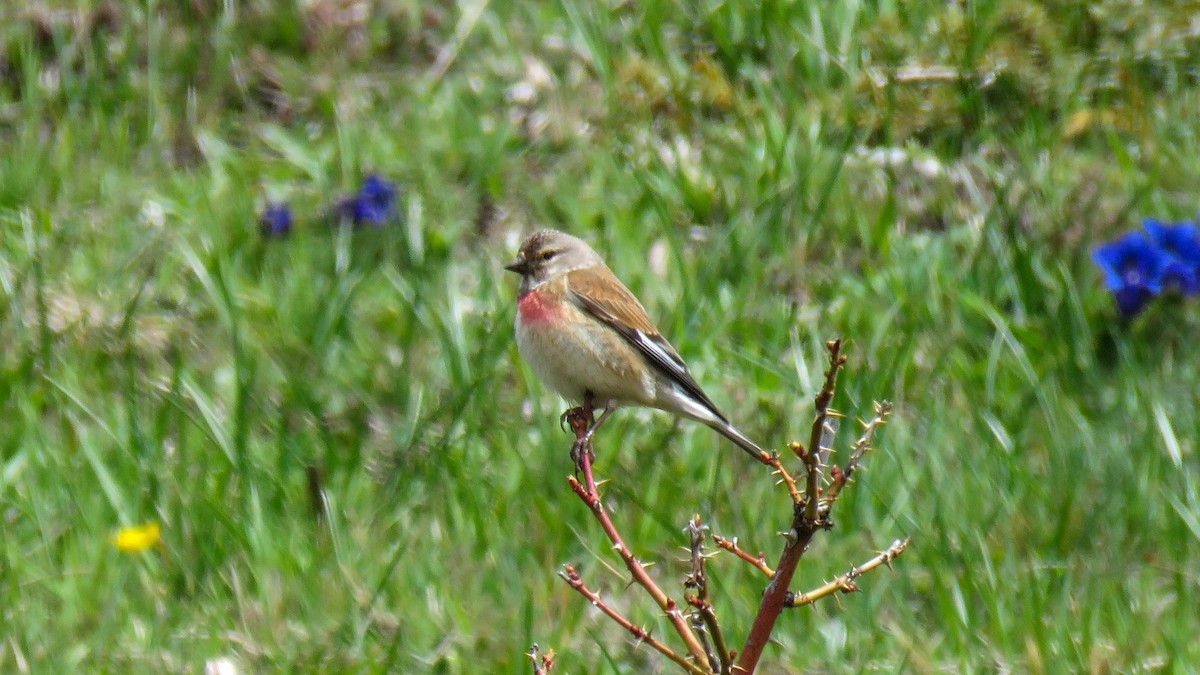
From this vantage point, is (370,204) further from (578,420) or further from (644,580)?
(644,580)

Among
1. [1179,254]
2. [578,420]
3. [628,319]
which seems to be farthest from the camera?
[1179,254]

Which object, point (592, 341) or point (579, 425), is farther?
point (592, 341)

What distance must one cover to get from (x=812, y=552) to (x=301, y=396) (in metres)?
1.58

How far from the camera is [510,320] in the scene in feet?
16.7

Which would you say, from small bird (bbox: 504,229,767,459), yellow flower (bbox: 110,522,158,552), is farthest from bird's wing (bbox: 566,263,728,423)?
yellow flower (bbox: 110,522,158,552)

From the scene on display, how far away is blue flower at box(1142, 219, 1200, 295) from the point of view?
493 centimetres

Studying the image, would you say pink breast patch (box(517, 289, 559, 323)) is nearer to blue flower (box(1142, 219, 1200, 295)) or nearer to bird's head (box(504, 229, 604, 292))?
bird's head (box(504, 229, 604, 292))

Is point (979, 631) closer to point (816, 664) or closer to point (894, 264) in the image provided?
point (816, 664)

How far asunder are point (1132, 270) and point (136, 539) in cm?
311

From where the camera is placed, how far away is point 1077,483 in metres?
4.30

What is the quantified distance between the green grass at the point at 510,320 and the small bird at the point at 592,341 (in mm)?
344

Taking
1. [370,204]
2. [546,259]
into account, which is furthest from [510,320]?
[370,204]

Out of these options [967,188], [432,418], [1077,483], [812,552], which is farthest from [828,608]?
[967,188]

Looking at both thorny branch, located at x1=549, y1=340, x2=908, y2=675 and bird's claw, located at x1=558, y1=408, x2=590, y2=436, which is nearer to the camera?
thorny branch, located at x1=549, y1=340, x2=908, y2=675
